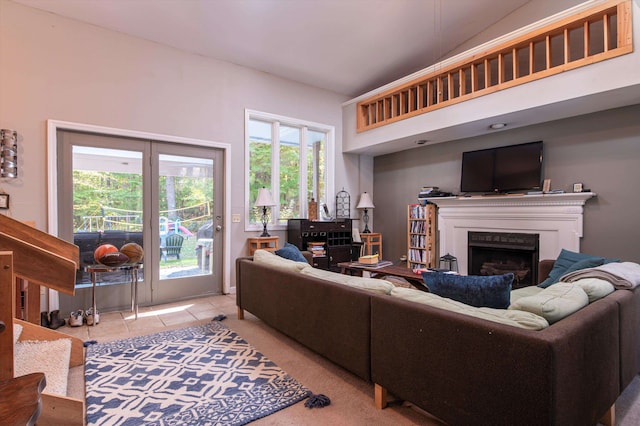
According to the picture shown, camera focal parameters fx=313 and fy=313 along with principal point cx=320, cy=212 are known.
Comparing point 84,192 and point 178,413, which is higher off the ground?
point 84,192

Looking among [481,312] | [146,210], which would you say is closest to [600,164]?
[481,312]

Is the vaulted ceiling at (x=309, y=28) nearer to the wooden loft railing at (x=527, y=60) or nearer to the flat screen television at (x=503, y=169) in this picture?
the wooden loft railing at (x=527, y=60)

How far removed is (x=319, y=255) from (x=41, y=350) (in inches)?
139

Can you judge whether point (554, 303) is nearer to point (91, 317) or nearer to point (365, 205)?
point (91, 317)

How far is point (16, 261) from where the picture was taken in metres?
1.25

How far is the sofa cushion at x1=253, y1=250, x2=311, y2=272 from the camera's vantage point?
2.69 meters

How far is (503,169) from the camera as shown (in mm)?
4488

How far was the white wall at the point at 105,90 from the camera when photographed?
10.5 ft

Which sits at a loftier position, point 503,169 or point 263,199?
point 503,169

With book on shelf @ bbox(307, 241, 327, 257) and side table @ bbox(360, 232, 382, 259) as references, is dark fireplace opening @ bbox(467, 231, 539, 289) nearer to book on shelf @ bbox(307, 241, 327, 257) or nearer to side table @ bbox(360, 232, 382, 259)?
side table @ bbox(360, 232, 382, 259)

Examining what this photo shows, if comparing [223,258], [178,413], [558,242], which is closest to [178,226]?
[223,258]

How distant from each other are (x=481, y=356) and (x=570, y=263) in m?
2.14

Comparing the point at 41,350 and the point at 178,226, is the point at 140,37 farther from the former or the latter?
the point at 41,350

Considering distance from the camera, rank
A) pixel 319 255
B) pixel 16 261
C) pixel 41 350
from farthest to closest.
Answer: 1. pixel 319 255
2. pixel 41 350
3. pixel 16 261
